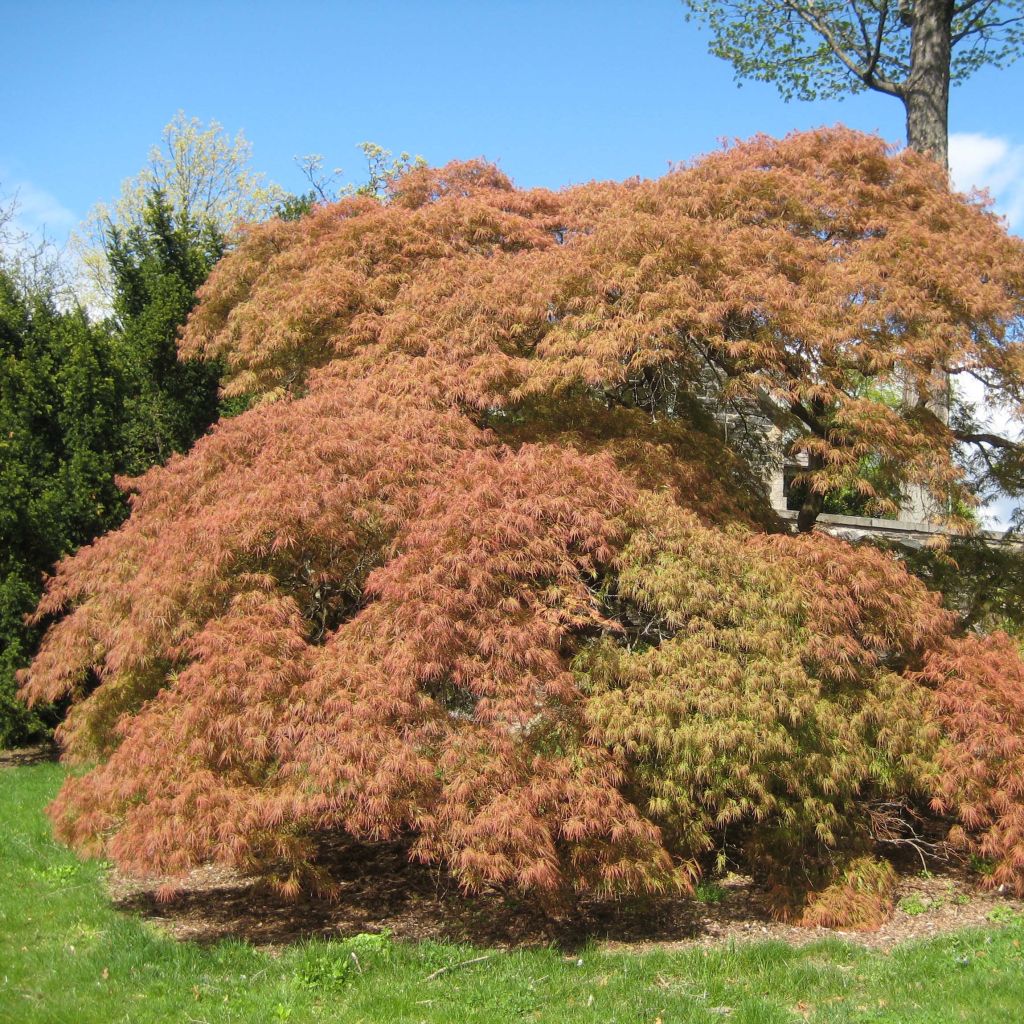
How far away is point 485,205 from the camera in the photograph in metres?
9.63

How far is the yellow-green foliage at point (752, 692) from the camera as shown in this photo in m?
5.82

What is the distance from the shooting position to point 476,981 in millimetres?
5312

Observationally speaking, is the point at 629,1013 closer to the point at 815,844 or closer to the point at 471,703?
the point at 471,703

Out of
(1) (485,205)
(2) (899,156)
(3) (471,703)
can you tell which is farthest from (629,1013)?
(2) (899,156)

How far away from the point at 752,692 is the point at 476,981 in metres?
2.25

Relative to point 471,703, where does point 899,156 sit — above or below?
above

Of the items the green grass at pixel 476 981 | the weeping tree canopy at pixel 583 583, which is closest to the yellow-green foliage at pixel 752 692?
the weeping tree canopy at pixel 583 583

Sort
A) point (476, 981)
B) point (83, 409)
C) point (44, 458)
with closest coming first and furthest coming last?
point (476, 981)
point (44, 458)
point (83, 409)

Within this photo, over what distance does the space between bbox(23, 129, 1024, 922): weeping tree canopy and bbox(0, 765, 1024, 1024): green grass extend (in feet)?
1.65

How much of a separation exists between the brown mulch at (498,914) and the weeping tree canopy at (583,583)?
0.29m

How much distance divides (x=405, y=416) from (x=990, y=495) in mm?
5487

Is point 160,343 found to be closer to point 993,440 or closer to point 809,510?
point 809,510

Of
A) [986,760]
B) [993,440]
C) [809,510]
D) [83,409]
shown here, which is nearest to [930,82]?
[993,440]

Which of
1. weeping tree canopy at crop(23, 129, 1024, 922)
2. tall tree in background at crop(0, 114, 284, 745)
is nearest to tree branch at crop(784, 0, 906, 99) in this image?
weeping tree canopy at crop(23, 129, 1024, 922)
